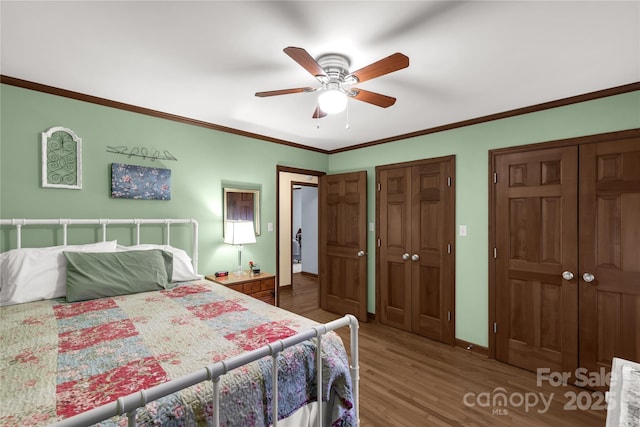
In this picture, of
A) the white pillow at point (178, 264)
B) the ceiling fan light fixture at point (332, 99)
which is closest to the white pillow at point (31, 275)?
the white pillow at point (178, 264)

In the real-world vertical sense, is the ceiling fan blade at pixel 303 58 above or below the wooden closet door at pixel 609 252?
above

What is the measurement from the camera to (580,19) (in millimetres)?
1526

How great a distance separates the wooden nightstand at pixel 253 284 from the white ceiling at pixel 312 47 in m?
1.73

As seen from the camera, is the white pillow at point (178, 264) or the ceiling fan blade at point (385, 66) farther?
the white pillow at point (178, 264)

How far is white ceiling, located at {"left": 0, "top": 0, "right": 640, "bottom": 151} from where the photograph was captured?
148 cm

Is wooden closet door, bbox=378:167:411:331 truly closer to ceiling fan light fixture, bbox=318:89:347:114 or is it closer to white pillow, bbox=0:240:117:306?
ceiling fan light fixture, bbox=318:89:347:114

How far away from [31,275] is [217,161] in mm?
1866

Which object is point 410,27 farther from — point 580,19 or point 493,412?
point 493,412

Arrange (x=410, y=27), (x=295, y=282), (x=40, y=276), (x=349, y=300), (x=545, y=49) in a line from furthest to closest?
(x=295, y=282) → (x=349, y=300) → (x=40, y=276) → (x=545, y=49) → (x=410, y=27)

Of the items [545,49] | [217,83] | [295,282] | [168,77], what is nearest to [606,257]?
[545,49]

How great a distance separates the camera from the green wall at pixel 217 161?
2.30 m

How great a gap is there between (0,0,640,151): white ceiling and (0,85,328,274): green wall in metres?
0.23

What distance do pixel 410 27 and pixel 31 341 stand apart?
8.09 ft

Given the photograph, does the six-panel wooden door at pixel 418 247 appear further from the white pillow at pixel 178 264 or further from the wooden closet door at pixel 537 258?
the white pillow at pixel 178 264
